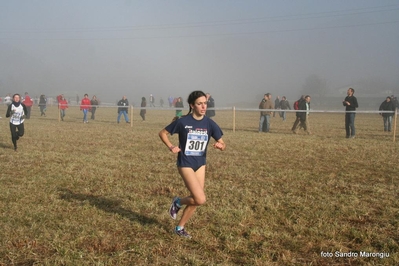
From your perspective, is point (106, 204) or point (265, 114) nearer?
point (106, 204)

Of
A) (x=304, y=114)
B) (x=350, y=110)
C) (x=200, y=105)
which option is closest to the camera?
(x=200, y=105)

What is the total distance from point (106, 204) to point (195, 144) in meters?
2.32

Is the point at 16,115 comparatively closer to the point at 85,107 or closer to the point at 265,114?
the point at 265,114

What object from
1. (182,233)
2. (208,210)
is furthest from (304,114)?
(182,233)

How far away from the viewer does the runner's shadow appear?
210 inches

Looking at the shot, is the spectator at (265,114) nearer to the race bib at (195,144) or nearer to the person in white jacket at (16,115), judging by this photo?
the person in white jacket at (16,115)

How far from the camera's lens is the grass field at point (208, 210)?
4141 millimetres

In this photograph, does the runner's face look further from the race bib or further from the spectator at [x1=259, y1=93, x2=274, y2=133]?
the spectator at [x1=259, y1=93, x2=274, y2=133]

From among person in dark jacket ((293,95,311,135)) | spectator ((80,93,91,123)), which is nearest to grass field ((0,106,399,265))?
person in dark jacket ((293,95,311,135))

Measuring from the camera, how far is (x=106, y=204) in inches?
239

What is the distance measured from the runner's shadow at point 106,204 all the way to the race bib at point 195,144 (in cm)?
127

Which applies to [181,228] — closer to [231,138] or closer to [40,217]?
[40,217]

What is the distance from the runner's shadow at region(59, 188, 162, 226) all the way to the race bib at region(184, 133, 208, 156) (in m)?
1.27

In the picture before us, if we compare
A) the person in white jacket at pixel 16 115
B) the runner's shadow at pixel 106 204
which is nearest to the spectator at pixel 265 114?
the person in white jacket at pixel 16 115
